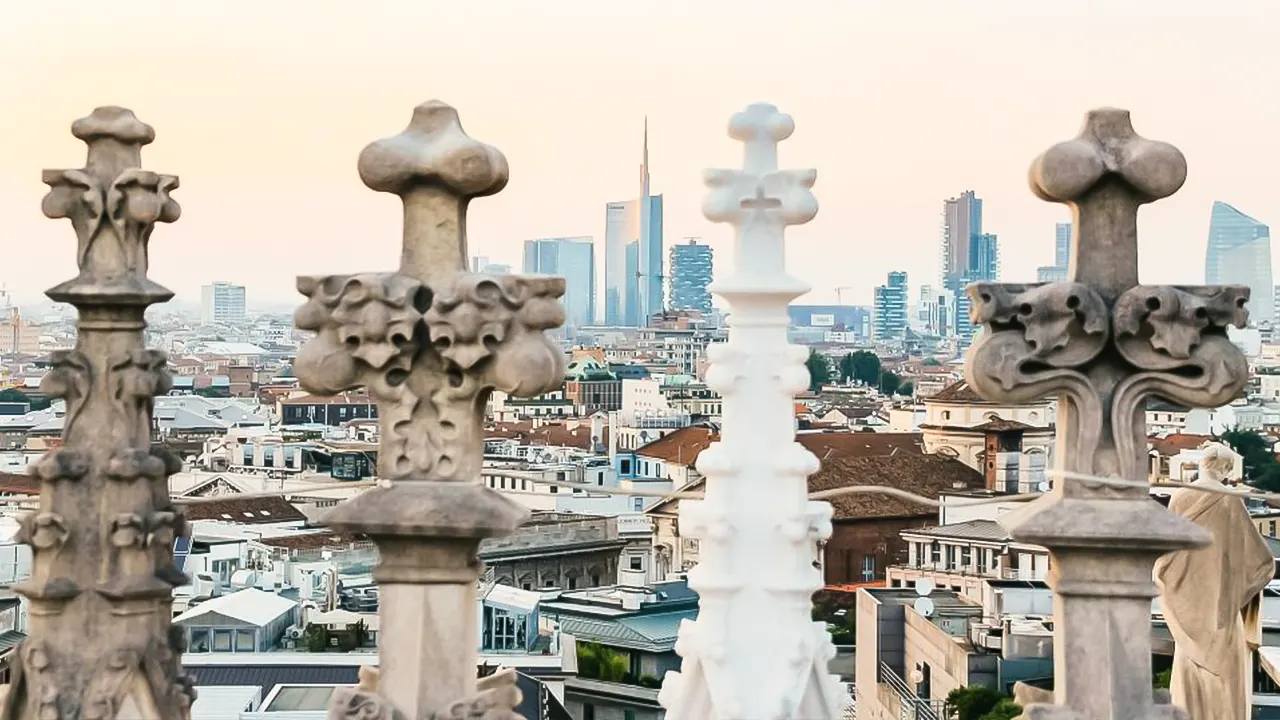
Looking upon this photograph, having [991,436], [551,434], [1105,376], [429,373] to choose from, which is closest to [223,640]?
[429,373]

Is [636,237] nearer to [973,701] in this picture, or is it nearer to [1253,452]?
[1253,452]

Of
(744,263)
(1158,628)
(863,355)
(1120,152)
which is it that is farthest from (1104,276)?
(863,355)

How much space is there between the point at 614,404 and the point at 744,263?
148m

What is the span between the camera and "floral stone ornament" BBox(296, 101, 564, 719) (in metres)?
4.68

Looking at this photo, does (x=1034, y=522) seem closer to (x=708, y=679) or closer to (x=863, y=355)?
(x=708, y=679)

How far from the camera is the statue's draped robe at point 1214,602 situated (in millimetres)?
5324

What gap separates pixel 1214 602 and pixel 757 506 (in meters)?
1.28

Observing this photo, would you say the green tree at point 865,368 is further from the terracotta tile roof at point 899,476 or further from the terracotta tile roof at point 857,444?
the terracotta tile roof at point 899,476

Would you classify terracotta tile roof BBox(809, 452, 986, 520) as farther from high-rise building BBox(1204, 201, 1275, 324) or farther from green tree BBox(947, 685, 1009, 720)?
green tree BBox(947, 685, 1009, 720)

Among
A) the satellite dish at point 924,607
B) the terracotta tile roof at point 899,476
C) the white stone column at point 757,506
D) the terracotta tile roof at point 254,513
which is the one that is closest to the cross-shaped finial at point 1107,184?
the white stone column at point 757,506

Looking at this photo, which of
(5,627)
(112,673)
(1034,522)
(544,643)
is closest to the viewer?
(1034,522)

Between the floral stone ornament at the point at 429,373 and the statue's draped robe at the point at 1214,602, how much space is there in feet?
5.25

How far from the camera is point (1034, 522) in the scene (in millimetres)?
4594

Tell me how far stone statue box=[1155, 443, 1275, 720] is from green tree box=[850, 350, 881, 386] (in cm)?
17952
